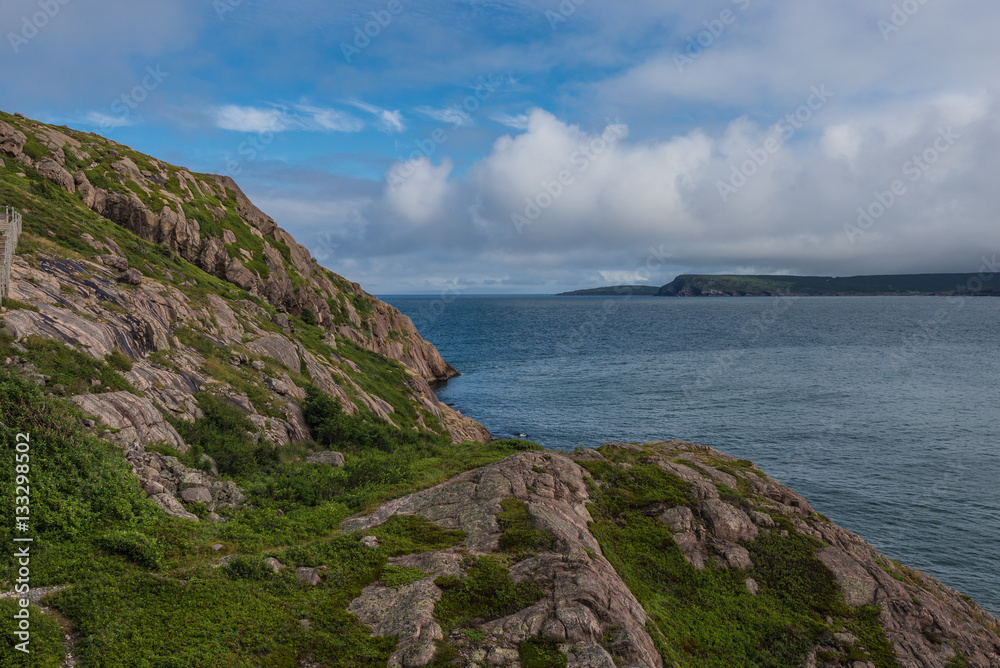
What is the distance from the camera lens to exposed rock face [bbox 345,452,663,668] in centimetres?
1230

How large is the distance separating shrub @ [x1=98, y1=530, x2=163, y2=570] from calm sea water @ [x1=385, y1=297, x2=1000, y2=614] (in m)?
42.4

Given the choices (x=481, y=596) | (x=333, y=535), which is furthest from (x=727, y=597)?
(x=333, y=535)

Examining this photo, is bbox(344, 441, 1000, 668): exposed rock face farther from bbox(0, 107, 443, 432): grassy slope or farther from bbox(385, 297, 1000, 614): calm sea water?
bbox(385, 297, 1000, 614): calm sea water

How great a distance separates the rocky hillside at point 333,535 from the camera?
11844mm

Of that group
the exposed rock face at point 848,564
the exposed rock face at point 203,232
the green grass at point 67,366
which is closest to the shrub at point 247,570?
the green grass at point 67,366

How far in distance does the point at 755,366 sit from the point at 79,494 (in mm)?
107670

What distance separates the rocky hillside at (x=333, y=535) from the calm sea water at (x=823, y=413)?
2158cm

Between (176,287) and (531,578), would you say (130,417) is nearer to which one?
(531,578)

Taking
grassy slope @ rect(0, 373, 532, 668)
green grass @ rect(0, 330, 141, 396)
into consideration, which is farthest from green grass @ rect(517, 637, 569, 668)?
green grass @ rect(0, 330, 141, 396)

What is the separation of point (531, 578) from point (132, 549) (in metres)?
10.9

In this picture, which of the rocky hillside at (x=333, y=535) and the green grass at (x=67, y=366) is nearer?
the rocky hillside at (x=333, y=535)

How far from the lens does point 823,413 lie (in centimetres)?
6694

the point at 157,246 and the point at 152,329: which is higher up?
the point at 157,246

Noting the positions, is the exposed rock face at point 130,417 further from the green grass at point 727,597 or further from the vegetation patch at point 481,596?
the green grass at point 727,597
